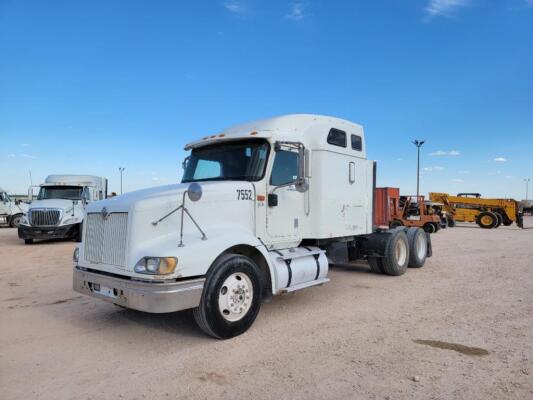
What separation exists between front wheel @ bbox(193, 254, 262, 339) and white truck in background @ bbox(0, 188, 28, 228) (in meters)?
23.7

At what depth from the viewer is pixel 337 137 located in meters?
7.16

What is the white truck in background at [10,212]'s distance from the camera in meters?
24.0

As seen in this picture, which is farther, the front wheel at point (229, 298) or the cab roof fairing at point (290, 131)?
the cab roof fairing at point (290, 131)

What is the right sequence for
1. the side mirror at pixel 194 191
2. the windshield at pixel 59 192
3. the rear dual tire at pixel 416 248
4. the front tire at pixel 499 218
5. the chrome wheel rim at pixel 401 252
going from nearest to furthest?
the side mirror at pixel 194 191 < the chrome wheel rim at pixel 401 252 < the rear dual tire at pixel 416 248 < the windshield at pixel 59 192 < the front tire at pixel 499 218

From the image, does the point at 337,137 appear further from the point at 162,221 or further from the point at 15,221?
the point at 15,221

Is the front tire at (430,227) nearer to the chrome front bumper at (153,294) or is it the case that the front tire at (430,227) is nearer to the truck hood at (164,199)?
the truck hood at (164,199)

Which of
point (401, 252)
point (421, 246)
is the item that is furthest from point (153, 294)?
point (421, 246)

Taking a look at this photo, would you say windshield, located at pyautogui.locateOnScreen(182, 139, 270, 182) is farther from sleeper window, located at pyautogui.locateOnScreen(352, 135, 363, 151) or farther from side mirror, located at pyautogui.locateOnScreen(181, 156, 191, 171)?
sleeper window, located at pyautogui.locateOnScreen(352, 135, 363, 151)

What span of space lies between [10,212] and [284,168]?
971 inches

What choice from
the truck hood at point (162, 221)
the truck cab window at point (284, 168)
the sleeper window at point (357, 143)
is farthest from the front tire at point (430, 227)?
the truck hood at point (162, 221)

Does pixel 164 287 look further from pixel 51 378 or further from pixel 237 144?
pixel 237 144

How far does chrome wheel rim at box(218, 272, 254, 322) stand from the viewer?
479 cm

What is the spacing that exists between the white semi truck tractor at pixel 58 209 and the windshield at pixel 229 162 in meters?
10.9

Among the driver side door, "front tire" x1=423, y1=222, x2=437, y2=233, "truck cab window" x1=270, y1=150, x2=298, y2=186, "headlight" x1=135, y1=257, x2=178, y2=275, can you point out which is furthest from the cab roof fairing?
"front tire" x1=423, y1=222, x2=437, y2=233
